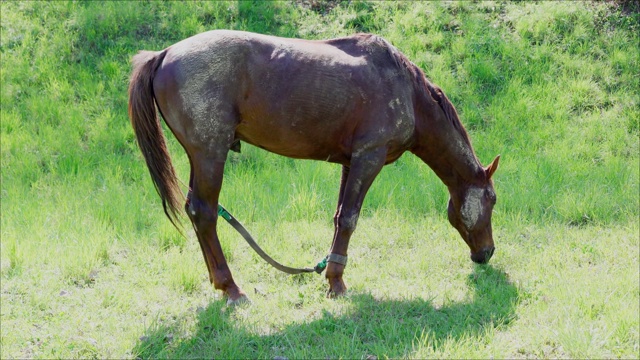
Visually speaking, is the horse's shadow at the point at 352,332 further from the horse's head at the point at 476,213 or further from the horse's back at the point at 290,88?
the horse's back at the point at 290,88

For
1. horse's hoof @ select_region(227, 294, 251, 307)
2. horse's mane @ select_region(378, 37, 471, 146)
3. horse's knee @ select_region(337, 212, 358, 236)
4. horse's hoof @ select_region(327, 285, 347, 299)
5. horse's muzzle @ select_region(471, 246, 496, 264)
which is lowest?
horse's hoof @ select_region(227, 294, 251, 307)

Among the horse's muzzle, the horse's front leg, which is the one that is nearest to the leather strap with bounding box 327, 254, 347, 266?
the horse's front leg

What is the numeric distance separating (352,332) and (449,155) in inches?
74.1

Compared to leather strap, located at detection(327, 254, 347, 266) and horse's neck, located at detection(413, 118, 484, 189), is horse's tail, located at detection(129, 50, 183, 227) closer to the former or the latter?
leather strap, located at detection(327, 254, 347, 266)

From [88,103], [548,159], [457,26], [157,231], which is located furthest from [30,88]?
[548,159]

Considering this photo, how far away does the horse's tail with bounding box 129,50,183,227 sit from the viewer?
554 centimetres

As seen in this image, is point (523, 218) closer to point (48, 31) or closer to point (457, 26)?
point (457, 26)

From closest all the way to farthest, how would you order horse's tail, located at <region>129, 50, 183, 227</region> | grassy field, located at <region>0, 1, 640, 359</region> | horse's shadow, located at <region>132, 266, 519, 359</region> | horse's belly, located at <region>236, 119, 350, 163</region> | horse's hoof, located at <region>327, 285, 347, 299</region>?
horse's shadow, located at <region>132, 266, 519, 359</region>, grassy field, located at <region>0, 1, 640, 359</region>, horse's tail, located at <region>129, 50, 183, 227</region>, horse's belly, located at <region>236, 119, 350, 163</region>, horse's hoof, located at <region>327, 285, 347, 299</region>

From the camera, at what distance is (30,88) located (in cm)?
1039

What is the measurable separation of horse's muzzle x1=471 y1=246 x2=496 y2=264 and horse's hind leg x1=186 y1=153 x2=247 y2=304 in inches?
85.8

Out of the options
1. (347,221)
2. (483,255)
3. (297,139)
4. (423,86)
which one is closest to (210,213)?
(297,139)

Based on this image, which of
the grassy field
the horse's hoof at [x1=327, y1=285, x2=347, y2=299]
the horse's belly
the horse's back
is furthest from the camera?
the horse's hoof at [x1=327, y1=285, x2=347, y2=299]

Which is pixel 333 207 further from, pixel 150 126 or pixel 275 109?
pixel 150 126

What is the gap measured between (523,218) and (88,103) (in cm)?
622
